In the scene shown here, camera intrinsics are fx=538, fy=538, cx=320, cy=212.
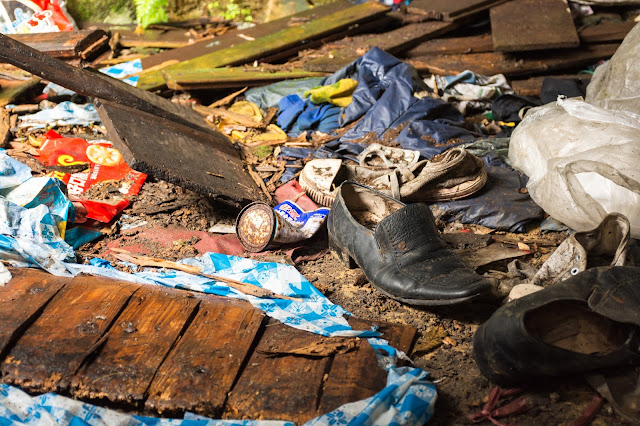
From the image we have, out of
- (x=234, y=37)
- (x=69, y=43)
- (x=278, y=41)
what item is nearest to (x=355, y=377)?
(x=69, y=43)

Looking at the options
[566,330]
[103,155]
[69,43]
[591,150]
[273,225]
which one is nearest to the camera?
[566,330]

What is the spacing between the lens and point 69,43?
15.1 feet

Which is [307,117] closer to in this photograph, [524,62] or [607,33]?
[524,62]

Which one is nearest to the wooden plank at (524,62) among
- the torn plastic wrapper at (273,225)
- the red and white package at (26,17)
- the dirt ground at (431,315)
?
the dirt ground at (431,315)

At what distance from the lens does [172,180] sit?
3.04m

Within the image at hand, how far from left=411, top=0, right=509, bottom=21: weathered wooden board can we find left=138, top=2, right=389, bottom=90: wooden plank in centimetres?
56

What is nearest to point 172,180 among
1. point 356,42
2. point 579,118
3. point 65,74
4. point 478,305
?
point 65,74

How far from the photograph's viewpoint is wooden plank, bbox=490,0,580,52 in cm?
506

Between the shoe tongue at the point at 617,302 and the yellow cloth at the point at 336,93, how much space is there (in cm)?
309

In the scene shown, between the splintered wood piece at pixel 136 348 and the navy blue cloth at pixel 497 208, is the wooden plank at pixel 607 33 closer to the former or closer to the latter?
the navy blue cloth at pixel 497 208

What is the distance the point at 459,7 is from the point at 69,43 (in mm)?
3883

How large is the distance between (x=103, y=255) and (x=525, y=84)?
13.0ft

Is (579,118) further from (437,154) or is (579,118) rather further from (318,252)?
(318,252)

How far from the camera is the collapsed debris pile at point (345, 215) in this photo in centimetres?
Result: 199
